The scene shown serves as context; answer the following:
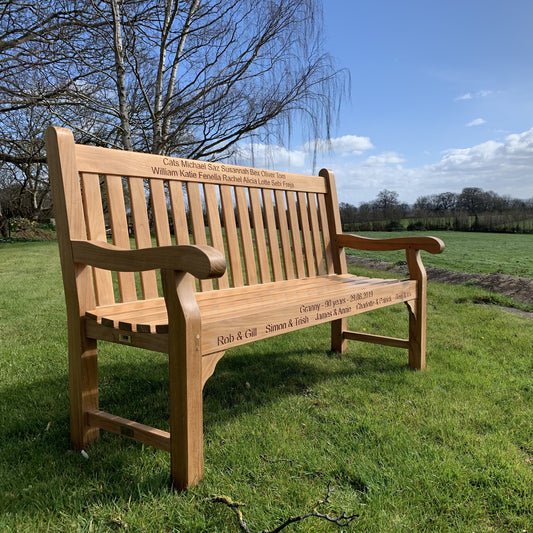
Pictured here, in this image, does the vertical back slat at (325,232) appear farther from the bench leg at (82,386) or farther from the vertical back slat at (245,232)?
the bench leg at (82,386)

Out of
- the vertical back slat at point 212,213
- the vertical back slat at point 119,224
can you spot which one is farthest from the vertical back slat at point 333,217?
the vertical back slat at point 119,224

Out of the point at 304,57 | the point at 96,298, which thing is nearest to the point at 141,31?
the point at 304,57

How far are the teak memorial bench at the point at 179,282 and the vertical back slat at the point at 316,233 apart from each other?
0.06m

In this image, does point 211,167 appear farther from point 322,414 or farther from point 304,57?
point 304,57

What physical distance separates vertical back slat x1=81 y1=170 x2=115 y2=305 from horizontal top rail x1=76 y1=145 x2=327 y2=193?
0.06 m

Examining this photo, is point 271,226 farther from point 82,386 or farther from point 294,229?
point 82,386

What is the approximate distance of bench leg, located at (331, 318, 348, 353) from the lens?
323 centimetres

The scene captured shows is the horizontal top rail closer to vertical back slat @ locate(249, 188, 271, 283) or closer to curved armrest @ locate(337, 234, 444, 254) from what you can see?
vertical back slat @ locate(249, 188, 271, 283)

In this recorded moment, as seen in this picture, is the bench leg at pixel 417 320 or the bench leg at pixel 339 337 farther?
the bench leg at pixel 339 337

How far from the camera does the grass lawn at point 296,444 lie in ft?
4.82

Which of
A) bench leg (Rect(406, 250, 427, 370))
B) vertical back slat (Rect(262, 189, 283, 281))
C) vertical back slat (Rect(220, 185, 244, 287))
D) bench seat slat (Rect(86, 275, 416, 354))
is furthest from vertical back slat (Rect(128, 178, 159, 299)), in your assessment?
bench leg (Rect(406, 250, 427, 370))

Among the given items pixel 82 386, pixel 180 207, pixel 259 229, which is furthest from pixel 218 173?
pixel 82 386

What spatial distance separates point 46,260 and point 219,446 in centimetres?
850

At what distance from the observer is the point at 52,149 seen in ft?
6.12
